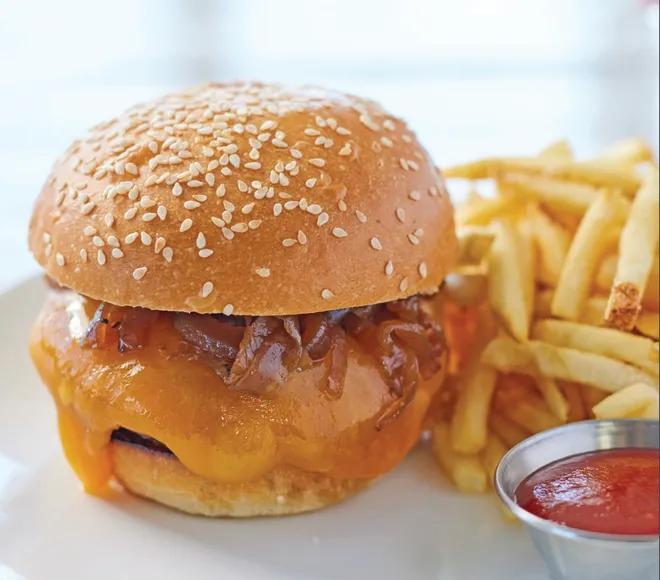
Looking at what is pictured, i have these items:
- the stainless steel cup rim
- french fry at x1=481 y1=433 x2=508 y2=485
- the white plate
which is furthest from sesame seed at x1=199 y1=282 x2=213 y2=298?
french fry at x1=481 y1=433 x2=508 y2=485

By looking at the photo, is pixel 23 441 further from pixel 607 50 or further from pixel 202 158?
pixel 607 50

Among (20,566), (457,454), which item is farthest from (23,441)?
(457,454)

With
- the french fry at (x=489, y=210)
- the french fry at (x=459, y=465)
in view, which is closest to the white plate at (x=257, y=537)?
the french fry at (x=459, y=465)

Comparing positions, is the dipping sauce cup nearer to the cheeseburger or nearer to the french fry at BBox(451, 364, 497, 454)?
the french fry at BBox(451, 364, 497, 454)

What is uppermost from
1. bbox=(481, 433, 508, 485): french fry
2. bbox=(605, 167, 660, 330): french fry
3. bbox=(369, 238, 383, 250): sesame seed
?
bbox=(369, 238, 383, 250): sesame seed

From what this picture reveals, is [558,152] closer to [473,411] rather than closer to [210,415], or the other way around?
[473,411]

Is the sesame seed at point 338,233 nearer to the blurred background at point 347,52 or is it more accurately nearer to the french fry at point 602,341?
the french fry at point 602,341

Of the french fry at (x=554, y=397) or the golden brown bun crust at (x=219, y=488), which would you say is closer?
the golden brown bun crust at (x=219, y=488)
